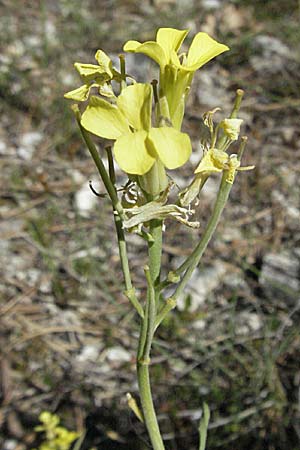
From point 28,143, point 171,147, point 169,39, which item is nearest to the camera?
point 171,147

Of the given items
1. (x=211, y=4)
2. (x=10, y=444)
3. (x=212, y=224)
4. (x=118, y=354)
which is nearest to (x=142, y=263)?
(x=118, y=354)

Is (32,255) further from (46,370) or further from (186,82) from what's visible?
(186,82)

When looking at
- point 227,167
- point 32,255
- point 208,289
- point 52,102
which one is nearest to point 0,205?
point 32,255

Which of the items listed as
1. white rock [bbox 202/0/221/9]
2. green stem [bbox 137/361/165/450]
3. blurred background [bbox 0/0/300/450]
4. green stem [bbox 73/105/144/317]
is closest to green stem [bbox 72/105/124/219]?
green stem [bbox 73/105/144/317]

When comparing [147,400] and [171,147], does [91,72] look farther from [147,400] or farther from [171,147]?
[147,400]

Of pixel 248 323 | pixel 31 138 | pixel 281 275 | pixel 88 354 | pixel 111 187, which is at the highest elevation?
pixel 111 187

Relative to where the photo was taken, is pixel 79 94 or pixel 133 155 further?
pixel 79 94

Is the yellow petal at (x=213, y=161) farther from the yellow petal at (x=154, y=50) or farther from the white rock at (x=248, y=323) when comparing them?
the white rock at (x=248, y=323)
